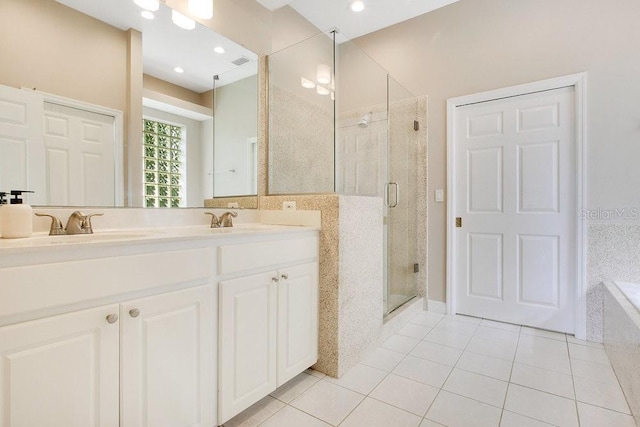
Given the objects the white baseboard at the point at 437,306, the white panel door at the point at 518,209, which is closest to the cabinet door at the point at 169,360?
the white baseboard at the point at 437,306

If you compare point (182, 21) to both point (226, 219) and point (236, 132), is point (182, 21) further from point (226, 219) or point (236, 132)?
point (226, 219)

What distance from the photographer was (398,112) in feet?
9.93

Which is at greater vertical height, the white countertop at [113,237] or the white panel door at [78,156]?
the white panel door at [78,156]

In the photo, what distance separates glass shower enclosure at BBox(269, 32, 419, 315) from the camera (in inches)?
95.8

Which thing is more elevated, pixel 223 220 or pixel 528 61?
pixel 528 61

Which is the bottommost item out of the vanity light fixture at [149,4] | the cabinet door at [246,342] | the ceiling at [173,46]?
the cabinet door at [246,342]

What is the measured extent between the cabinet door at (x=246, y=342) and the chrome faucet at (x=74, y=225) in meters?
0.66

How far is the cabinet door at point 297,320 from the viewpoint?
5.35 feet

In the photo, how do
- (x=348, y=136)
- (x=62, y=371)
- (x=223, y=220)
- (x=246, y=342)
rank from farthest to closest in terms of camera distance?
(x=348, y=136)
(x=223, y=220)
(x=246, y=342)
(x=62, y=371)

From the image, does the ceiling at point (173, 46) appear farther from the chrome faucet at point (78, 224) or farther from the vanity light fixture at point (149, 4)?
the chrome faucet at point (78, 224)

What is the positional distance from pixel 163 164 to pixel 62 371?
1153mm

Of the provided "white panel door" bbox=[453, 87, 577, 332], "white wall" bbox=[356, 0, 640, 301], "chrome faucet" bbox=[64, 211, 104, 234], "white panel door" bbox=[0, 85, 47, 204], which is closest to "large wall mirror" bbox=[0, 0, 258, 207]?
"white panel door" bbox=[0, 85, 47, 204]

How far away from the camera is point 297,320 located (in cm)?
172

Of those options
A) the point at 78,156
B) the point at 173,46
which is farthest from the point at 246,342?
the point at 173,46
